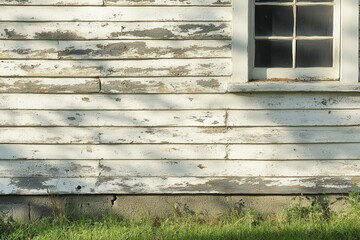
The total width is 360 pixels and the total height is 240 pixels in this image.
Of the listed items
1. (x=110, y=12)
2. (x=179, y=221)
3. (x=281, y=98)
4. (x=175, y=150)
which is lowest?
(x=179, y=221)

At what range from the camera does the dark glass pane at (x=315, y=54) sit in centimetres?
743

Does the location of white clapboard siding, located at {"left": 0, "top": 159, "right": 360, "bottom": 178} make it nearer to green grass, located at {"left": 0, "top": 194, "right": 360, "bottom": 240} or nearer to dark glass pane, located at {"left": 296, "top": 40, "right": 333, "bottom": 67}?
green grass, located at {"left": 0, "top": 194, "right": 360, "bottom": 240}

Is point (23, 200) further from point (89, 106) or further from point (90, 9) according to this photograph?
point (90, 9)

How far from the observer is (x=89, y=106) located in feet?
24.0

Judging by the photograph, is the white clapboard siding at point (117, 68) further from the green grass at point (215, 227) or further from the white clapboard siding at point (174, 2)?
the green grass at point (215, 227)

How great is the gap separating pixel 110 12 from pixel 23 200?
195 centimetres

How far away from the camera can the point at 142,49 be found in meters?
7.28

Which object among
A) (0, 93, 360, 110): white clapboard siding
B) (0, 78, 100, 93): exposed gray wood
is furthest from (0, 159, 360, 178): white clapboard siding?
(0, 78, 100, 93): exposed gray wood

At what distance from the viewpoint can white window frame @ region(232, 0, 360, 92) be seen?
720cm

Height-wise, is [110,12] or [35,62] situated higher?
[110,12]

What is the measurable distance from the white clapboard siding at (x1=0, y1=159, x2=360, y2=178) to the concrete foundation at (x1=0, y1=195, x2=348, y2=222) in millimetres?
229

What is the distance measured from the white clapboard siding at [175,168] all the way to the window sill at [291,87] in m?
0.68

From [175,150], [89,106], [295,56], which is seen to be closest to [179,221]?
[175,150]

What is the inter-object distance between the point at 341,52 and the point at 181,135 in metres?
1.66
